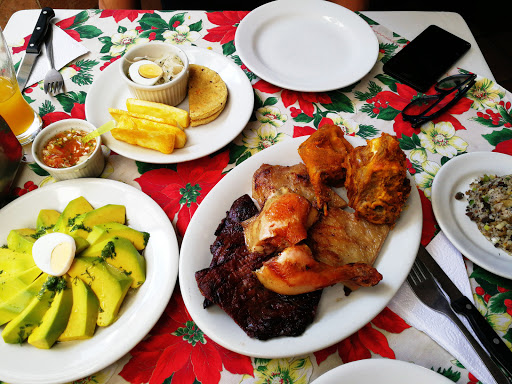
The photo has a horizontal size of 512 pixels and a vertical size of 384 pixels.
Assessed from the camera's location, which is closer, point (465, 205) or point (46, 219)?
point (46, 219)

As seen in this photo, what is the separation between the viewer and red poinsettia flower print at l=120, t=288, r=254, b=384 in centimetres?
134

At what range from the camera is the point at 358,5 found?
2.74m

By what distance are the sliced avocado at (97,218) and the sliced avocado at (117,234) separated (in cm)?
4

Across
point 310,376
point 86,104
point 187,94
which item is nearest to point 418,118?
point 187,94

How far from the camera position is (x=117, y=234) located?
150 centimetres

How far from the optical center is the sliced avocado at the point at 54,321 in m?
1.26

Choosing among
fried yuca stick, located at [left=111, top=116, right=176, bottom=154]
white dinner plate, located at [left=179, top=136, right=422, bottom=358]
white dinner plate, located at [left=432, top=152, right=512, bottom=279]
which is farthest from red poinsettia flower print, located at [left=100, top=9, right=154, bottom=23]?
white dinner plate, located at [left=432, top=152, right=512, bottom=279]

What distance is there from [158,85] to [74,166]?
1.90 feet

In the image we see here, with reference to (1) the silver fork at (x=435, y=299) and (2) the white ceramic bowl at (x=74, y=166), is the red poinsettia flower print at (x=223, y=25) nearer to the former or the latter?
(2) the white ceramic bowl at (x=74, y=166)

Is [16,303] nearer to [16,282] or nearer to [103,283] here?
[16,282]

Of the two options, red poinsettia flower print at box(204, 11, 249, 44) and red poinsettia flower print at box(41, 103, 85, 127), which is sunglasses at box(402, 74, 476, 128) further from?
red poinsettia flower print at box(41, 103, 85, 127)

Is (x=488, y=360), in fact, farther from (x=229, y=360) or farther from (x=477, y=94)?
(x=477, y=94)

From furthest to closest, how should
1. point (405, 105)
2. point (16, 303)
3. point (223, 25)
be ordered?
point (223, 25) → point (405, 105) → point (16, 303)

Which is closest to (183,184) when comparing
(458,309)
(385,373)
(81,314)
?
(81,314)
